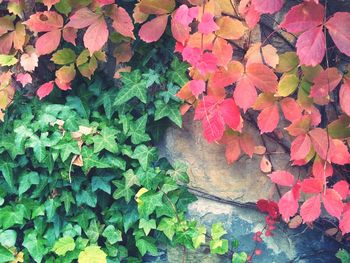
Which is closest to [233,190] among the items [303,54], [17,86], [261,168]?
[261,168]

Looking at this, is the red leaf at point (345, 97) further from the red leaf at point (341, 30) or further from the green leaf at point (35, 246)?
the green leaf at point (35, 246)

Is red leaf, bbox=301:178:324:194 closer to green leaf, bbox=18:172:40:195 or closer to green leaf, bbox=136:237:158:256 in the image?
green leaf, bbox=136:237:158:256

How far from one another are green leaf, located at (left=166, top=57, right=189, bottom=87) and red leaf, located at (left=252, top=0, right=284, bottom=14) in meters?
0.47

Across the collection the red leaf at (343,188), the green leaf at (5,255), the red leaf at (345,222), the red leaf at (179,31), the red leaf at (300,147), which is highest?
the red leaf at (179,31)

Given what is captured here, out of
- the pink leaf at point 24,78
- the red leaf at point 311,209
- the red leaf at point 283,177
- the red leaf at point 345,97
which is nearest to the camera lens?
the red leaf at point 345,97

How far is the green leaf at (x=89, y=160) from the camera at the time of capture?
197 centimetres

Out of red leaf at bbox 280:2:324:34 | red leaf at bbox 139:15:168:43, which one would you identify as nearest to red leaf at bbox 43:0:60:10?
red leaf at bbox 139:15:168:43

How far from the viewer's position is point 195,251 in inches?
86.5

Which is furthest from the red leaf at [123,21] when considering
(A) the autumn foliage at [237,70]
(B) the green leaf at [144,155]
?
(B) the green leaf at [144,155]

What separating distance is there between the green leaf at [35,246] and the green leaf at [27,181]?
0.19m

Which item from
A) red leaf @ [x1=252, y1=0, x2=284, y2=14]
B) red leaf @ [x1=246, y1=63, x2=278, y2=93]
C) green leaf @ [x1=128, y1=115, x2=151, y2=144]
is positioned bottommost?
green leaf @ [x1=128, y1=115, x2=151, y2=144]

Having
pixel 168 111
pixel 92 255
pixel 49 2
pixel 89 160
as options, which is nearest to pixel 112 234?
pixel 92 255

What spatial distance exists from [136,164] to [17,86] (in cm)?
67

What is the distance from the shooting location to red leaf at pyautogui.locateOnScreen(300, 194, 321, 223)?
6.00 feet
